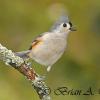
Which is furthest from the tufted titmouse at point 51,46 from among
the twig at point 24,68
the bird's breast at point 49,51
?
the twig at point 24,68

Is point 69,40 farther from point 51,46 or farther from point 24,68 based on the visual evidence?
point 24,68

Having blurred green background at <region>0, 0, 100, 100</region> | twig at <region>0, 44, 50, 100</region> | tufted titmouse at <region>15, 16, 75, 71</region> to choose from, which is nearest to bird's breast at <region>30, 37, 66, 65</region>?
tufted titmouse at <region>15, 16, 75, 71</region>

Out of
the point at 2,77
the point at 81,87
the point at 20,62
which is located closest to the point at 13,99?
the point at 2,77

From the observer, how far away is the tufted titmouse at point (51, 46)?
155 inches

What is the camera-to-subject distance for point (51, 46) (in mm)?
4047

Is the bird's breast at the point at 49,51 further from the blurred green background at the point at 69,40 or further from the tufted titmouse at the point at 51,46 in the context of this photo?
the blurred green background at the point at 69,40

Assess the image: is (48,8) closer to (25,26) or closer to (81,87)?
(25,26)

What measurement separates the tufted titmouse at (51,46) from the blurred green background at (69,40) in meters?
1.63

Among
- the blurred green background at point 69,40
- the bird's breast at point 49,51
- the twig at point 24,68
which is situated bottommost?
the twig at point 24,68

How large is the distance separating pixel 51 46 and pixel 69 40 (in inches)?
97.8

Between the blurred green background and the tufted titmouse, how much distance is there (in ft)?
5.35

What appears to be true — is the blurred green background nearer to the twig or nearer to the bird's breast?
the bird's breast

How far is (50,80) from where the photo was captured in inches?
234

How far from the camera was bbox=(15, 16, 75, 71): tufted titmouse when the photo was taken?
3.95 metres
